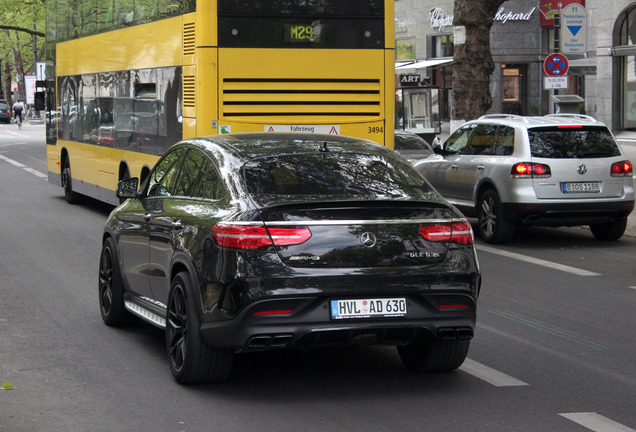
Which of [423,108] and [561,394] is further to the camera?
[423,108]

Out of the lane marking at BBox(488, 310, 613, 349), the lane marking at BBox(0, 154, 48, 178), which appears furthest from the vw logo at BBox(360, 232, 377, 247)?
the lane marking at BBox(0, 154, 48, 178)

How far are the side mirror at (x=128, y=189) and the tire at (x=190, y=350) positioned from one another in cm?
173

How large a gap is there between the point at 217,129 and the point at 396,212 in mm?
7529

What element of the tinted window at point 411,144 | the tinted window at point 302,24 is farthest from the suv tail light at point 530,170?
the tinted window at point 411,144

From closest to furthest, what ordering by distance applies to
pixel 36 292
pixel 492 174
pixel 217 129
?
pixel 36 292 < pixel 217 129 < pixel 492 174

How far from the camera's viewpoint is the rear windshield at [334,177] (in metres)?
6.96

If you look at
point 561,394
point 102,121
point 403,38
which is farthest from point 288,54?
point 403,38


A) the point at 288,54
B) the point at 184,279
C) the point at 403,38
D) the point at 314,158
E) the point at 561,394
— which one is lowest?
the point at 561,394

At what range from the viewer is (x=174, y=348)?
7.32 metres

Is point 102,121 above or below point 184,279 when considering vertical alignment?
above

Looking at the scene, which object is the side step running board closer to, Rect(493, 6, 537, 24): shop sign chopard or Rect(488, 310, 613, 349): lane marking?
Rect(488, 310, 613, 349): lane marking

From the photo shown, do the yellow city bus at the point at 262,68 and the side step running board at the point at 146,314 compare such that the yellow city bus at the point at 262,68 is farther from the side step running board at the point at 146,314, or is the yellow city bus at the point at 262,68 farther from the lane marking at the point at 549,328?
the side step running board at the point at 146,314

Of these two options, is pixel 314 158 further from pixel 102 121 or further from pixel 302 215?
pixel 102 121

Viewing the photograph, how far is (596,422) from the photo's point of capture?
6.30 meters
